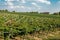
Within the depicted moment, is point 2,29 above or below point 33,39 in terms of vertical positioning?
above

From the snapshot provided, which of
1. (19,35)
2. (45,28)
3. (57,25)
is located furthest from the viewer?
(57,25)

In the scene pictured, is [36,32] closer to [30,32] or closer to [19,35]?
[30,32]

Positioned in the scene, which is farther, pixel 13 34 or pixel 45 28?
pixel 45 28

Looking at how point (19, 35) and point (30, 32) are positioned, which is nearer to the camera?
point (19, 35)

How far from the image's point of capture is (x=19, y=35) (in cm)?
2914

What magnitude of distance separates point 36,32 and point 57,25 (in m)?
13.7

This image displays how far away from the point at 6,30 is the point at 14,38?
1665 mm

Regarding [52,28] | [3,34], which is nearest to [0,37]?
[3,34]

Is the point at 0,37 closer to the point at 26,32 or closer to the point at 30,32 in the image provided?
the point at 26,32

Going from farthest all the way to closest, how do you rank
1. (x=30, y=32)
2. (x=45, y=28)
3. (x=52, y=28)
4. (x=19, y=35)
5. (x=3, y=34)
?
(x=52, y=28), (x=45, y=28), (x=30, y=32), (x=19, y=35), (x=3, y=34)

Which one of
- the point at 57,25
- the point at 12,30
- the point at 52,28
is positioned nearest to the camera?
the point at 12,30

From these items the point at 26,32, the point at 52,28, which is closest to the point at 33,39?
the point at 26,32

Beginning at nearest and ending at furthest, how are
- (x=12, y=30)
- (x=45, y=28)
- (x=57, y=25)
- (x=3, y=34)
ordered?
(x=3, y=34) < (x=12, y=30) < (x=45, y=28) < (x=57, y=25)

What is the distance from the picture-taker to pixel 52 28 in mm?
42344
